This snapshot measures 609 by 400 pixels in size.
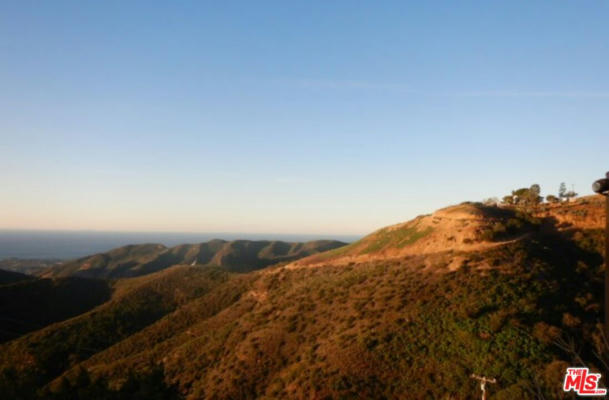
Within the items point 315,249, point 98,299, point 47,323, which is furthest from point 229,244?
point 47,323

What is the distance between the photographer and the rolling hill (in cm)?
2138

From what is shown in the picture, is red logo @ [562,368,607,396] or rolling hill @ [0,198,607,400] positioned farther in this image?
rolling hill @ [0,198,607,400]

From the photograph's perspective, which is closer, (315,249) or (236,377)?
(236,377)

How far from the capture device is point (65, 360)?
4669cm

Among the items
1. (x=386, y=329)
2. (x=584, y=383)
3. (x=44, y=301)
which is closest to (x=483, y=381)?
(x=386, y=329)

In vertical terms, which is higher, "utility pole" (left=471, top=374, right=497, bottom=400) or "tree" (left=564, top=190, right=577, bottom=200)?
"tree" (left=564, top=190, right=577, bottom=200)

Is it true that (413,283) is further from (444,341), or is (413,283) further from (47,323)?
(47,323)

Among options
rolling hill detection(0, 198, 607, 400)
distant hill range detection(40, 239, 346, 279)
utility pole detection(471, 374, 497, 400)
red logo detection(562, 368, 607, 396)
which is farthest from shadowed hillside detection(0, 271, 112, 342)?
red logo detection(562, 368, 607, 396)

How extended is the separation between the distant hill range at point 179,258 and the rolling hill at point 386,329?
90108 millimetres

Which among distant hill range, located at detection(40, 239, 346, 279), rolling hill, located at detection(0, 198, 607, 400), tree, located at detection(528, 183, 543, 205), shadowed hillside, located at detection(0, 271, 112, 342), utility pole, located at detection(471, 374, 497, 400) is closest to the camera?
utility pole, located at detection(471, 374, 497, 400)

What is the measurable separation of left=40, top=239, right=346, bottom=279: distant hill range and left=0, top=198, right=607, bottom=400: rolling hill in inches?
→ 3548

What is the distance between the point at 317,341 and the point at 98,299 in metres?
70.2

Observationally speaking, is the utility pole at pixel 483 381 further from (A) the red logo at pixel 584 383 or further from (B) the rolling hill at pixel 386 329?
(A) the red logo at pixel 584 383

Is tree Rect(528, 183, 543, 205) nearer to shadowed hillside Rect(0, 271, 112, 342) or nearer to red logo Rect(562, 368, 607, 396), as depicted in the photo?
red logo Rect(562, 368, 607, 396)
